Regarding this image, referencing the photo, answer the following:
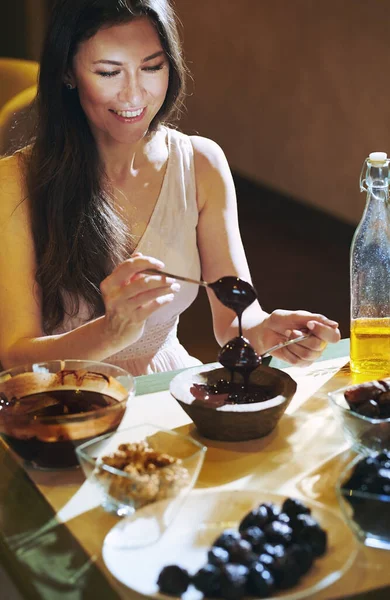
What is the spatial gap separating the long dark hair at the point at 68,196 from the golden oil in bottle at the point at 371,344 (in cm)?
65

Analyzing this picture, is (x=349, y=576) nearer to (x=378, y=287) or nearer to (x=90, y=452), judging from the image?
(x=90, y=452)

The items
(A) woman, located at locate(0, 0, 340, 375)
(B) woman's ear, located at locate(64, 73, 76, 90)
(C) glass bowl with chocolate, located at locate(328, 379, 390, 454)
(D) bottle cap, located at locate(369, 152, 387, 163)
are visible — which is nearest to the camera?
(C) glass bowl with chocolate, located at locate(328, 379, 390, 454)

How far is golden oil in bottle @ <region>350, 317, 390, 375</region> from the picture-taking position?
156 cm

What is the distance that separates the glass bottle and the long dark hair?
61 centimetres

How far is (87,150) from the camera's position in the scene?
6.33 feet

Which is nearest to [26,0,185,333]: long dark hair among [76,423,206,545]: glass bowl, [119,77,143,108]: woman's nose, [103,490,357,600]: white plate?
[119,77,143,108]: woman's nose

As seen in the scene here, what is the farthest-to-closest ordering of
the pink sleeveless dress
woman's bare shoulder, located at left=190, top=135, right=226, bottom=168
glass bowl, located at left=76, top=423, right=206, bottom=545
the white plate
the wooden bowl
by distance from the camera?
woman's bare shoulder, located at left=190, top=135, right=226, bottom=168
the pink sleeveless dress
the wooden bowl
glass bowl, located at left=76, top=423, right=206, bottom=545
the white plate

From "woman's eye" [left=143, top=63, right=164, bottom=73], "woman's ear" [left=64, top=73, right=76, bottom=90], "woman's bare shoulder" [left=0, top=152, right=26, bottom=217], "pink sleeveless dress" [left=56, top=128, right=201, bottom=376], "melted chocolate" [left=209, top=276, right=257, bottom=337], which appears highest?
"woman's eye" [left=143, top=63, right=164, bottom=73]

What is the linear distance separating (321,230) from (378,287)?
4368 millimetres

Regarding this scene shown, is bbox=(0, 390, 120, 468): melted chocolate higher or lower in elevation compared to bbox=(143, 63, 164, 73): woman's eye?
lower

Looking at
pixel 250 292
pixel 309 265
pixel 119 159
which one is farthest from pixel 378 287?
pixel 309 265

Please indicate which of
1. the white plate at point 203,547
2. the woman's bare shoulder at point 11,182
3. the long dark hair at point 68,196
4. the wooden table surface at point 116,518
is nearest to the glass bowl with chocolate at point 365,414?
the wooden table surface at point 116,518

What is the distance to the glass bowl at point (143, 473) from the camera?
99cm

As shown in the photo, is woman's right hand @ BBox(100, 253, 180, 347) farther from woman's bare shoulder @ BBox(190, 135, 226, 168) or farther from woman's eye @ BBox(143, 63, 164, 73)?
woman's bare shoulder @ BBox(190, 135, 226, 168)
